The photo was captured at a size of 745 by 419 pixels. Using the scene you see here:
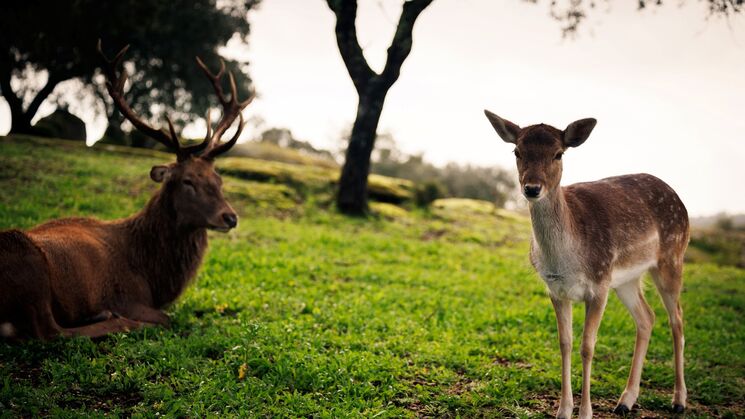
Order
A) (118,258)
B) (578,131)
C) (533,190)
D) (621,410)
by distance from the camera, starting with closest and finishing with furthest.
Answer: (533,190) < (578,131) < (621,410) < (118,258)

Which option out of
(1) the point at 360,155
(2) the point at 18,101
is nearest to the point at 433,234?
(1) the point at 360,155

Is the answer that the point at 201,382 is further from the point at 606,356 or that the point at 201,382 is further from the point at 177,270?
the point at 606,356

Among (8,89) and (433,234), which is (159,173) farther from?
(8,89)

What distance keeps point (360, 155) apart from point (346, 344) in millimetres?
9812

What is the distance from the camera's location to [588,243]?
190 inches

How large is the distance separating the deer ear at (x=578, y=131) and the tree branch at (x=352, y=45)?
1070 centimetres

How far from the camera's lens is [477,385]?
Result: 5434 millimetres

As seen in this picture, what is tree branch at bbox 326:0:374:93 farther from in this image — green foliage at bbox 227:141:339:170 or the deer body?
green foliage at bbox 227:141:339:170

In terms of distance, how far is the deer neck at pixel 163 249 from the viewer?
6.50m

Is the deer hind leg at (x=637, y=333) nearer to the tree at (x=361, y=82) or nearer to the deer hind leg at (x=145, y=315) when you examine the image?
the deer hind leg at (x=145, y=315)

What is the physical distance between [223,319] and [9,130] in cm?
2436

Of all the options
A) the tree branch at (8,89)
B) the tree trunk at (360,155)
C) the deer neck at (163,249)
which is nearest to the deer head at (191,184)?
the deer neck at (163,249)

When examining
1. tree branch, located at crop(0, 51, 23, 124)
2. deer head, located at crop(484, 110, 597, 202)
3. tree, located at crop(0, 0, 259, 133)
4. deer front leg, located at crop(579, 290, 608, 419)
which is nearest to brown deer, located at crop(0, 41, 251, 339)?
deer head, located at crop(484, 110, 597, 202)

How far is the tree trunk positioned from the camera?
14.9 m
